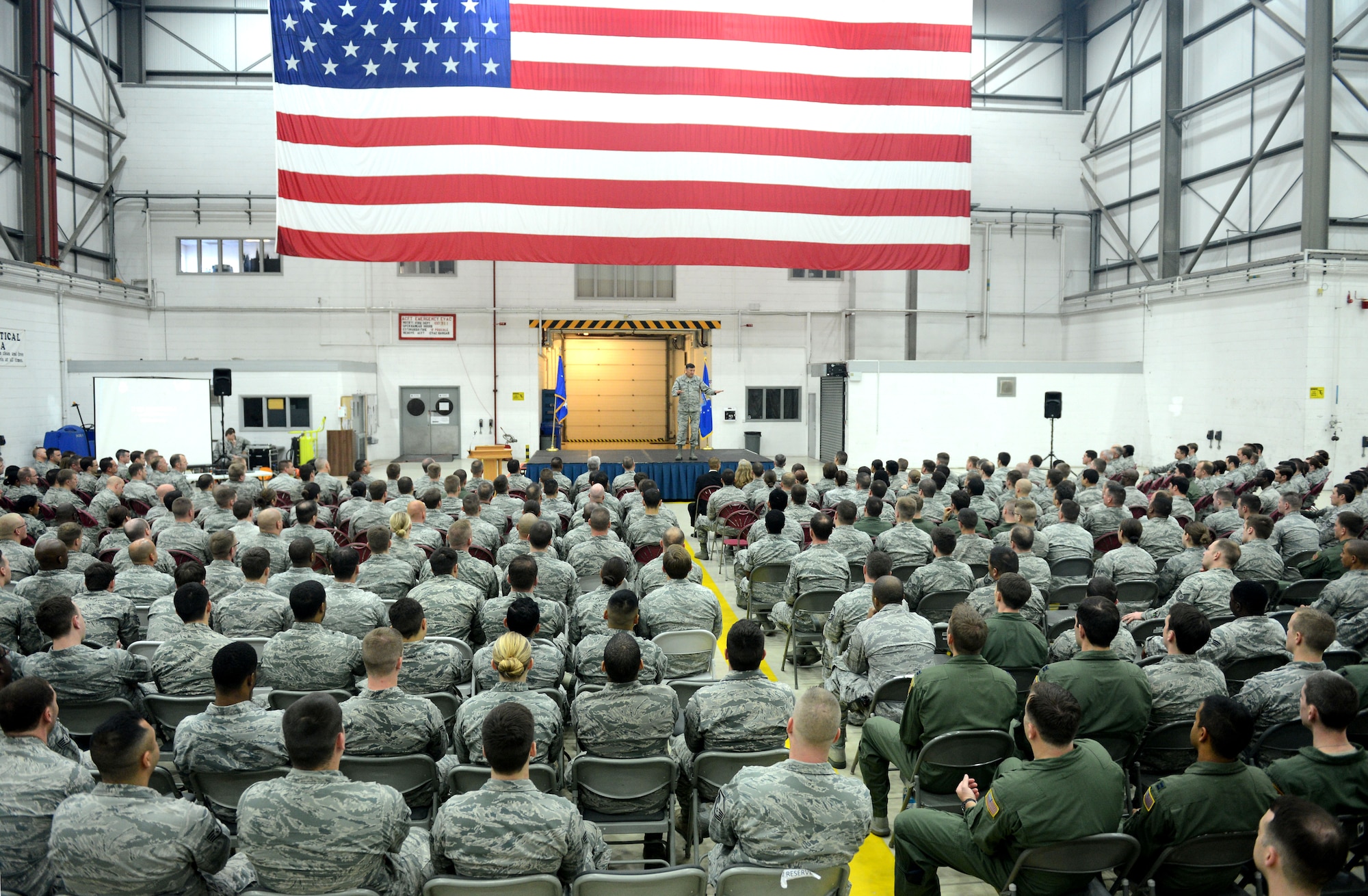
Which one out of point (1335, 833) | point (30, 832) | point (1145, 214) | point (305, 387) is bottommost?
point (30, 832)

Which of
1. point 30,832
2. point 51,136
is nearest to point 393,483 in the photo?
point 51,136

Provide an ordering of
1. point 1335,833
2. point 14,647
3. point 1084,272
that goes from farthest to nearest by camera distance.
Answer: point 1084,272 → point 14,647 → point 1335,833

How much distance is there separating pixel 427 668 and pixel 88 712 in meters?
1.63

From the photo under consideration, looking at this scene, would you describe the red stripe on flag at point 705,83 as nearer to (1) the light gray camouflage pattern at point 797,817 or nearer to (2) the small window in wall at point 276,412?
(2) the small window in wall at point 276,412

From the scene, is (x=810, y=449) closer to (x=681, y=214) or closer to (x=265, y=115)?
(x=681, y=214)

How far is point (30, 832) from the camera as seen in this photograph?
305 cm

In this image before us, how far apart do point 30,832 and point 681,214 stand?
13132 mm

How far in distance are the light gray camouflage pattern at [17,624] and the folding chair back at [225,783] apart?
2227mm

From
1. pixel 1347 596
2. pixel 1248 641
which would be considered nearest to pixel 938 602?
pixel 1248 641

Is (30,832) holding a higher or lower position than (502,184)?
lower

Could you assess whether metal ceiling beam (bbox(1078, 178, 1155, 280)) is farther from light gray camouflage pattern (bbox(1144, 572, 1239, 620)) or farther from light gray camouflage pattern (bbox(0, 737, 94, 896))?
light gray camouflage pattern (bbox(0, 737, 94, 896))

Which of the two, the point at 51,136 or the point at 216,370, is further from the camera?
the point at 51,136

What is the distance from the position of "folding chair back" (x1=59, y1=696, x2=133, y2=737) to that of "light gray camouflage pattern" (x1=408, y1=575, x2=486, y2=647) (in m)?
1.63

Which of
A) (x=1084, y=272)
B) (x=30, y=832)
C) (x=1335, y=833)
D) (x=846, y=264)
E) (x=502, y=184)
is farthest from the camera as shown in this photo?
(x=1084, y=272)
